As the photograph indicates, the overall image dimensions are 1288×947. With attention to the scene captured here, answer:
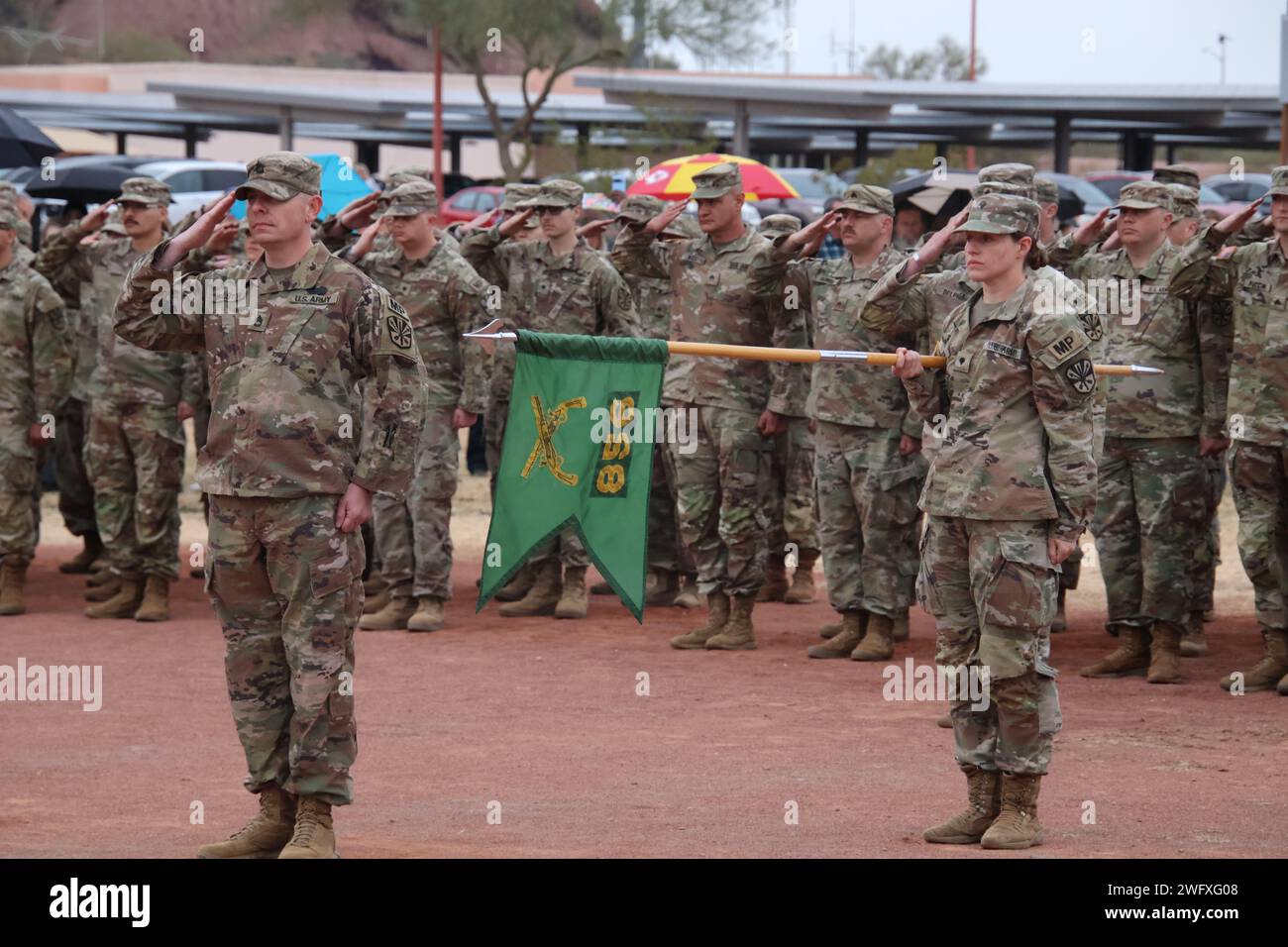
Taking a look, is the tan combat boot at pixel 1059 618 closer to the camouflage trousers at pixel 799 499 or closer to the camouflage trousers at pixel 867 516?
the camouflage trousers at pixel 867 516

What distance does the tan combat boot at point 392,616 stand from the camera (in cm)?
1231

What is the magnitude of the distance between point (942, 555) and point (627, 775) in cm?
194

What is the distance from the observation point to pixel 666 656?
37.4 feet

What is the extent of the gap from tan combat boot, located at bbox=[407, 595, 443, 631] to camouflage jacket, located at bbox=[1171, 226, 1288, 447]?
495 centimetres

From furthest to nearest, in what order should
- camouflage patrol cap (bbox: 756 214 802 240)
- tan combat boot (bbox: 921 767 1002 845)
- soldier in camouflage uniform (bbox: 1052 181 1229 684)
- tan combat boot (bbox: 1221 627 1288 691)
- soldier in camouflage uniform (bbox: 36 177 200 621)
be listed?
soldier in camouflage uniform (bbox: 36 177 200 621), camouflage patrol cap (bbox: 756 214 802 240), soldier in camouflage uniform (bbox: 1052 181 1229 684), tan combat boot (bbox: 1221 627 1288 691), tan combat boot (bbox: 921 767 1002 845)

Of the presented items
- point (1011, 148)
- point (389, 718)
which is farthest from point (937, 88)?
point (389, 718)

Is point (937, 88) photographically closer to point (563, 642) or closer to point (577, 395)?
point (563, 642)

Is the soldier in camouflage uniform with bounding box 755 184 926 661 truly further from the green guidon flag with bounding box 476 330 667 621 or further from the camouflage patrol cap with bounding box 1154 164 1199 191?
the green guidon flag with bounding box 476 330 667 621

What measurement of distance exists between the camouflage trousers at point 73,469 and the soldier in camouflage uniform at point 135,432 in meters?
1.51

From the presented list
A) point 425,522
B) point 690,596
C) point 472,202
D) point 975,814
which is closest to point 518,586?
point 690,596

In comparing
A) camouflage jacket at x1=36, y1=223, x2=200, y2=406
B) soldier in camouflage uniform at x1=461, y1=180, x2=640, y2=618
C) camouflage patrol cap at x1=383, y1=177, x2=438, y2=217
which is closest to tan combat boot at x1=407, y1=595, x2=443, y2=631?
soldier in camouflage uniform at x1=461, y1=180, x2=640, y2=618

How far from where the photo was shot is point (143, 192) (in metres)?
11.9

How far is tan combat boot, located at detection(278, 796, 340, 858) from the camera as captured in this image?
653 centimetres

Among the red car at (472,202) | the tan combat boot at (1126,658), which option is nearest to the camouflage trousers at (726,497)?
the tan combat boot at (1126,658)
